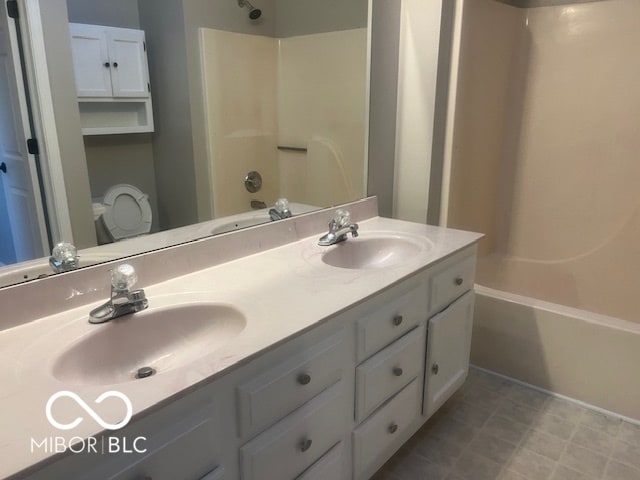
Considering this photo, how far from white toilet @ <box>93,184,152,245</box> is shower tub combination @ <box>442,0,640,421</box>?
4.73 ft

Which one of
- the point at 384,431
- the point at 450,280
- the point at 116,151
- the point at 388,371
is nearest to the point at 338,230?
the point at 450,280

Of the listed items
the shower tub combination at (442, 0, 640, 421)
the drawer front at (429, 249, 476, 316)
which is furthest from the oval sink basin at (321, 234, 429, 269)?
the shower tub combination at (442, 0, 640, 421)

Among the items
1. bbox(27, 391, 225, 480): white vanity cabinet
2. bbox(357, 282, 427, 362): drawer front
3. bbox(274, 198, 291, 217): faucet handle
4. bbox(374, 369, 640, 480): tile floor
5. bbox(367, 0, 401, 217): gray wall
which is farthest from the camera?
bbox(367, 0, 401, 217): gray wall

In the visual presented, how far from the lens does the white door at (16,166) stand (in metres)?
1.13

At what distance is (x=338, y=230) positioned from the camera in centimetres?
185

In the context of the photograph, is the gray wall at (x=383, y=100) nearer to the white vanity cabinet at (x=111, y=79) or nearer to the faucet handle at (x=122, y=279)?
the white vanity cabinet at (x=111, y=79)

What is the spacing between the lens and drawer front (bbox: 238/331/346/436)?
3.40ft

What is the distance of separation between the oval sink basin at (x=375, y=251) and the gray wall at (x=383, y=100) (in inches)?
16.3

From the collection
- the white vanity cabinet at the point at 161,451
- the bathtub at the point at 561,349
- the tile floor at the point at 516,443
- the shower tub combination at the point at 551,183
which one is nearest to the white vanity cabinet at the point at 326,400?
the white vanity cabinet at the point at 161,451

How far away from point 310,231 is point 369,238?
24 centimetres

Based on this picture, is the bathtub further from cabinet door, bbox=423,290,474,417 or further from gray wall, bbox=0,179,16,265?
gray wall, bbox=0,179,16,265

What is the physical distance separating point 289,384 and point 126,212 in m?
0.69

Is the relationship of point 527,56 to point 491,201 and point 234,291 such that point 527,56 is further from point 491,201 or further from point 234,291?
point 234,291

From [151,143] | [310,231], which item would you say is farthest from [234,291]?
[310,231]
